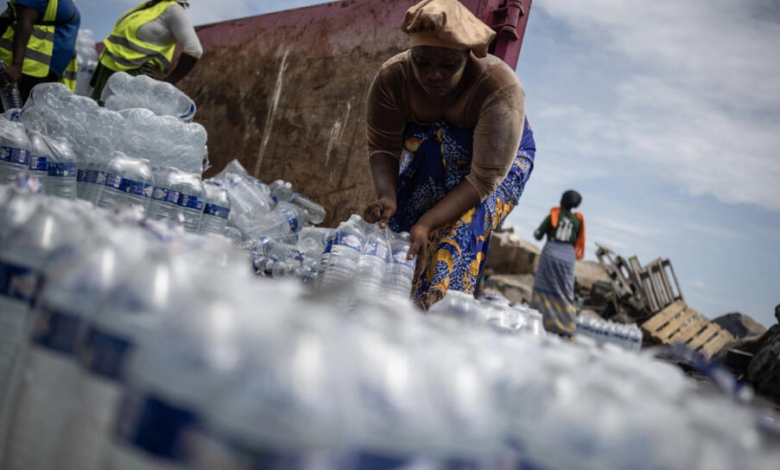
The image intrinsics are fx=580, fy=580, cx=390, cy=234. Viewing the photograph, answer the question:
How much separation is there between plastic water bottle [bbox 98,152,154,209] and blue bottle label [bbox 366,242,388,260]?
1028 millimetres

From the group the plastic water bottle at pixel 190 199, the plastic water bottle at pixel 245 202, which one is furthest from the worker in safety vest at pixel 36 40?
the plastic water bottle at pixel 190 199

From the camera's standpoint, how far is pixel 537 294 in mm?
8359

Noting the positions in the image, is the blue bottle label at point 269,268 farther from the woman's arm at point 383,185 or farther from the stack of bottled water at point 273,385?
the stack of bottled water at point 273,385

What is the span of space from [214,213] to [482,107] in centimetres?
148

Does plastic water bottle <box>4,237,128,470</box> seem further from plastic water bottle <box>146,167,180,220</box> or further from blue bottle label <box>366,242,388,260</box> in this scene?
plastic water bottle <box>146,167,180,220</box>

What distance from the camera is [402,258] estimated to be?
258 centimetres

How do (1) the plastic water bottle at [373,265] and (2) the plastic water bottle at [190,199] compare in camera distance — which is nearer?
(1) the plastic water bottle at [373,265]

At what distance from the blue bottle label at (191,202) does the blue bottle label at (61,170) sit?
462mm

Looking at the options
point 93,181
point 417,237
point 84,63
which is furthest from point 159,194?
point 84,63

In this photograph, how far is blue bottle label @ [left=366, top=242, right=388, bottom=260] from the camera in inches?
98.1

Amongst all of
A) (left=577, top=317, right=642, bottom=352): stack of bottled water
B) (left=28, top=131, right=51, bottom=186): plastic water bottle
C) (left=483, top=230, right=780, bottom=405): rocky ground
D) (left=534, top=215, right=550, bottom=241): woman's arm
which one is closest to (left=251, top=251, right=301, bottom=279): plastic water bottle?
(left=28, top=131, right=51, bottom=186): plastic water bottle

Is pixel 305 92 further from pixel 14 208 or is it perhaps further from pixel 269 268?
pixel 14 208

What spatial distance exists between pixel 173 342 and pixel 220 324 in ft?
0.23

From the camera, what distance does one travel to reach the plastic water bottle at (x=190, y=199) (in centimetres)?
274
